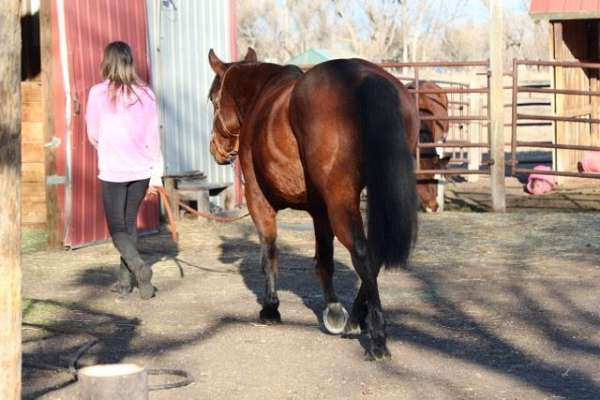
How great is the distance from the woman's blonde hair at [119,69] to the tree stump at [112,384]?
404 cm

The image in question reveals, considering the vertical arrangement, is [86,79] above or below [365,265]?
above

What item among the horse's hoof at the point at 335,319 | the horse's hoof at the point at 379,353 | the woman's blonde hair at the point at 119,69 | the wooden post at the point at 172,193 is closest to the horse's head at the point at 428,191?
the wooden post at the point at 172,193

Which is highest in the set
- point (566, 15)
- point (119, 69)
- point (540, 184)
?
point (566, 15)

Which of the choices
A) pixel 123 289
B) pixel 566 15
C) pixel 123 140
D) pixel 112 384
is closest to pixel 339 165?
pixel 123 140

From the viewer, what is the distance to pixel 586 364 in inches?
237

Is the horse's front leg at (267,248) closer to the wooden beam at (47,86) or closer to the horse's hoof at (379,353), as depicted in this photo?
the horse's hoof at (379,353)

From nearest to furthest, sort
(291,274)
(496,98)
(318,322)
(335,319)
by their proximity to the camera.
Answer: (335,319), (318,322), (291,274), (496,98)

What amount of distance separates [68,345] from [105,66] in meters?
2.09

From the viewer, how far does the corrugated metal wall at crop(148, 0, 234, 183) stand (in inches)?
526

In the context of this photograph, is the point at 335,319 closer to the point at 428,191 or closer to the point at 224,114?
the point at 224,114

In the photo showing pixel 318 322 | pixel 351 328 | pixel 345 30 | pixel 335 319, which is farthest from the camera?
pixel 345 30

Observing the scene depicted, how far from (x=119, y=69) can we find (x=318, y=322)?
2.20 meters

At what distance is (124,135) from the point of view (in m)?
8.00

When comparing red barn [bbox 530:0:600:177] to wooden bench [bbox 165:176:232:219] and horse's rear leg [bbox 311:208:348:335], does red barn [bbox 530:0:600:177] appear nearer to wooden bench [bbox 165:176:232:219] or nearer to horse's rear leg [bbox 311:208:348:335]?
wooden bench [bbox 165:176:232:219]
